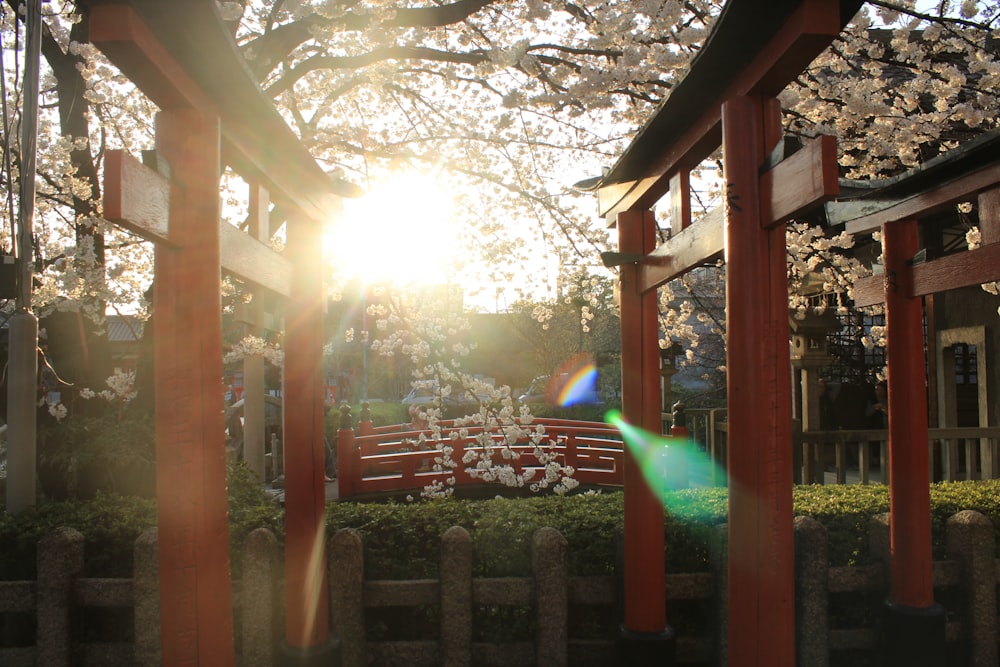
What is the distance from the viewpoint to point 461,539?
3.36 metres

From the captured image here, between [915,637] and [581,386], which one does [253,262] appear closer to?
[915,637]

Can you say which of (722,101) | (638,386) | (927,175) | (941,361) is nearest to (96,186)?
(638,386)

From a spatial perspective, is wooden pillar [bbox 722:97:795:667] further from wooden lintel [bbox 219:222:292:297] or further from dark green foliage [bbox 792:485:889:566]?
dark green foliage [bbox 792:485:889:566]

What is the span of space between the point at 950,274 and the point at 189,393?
11.9ft

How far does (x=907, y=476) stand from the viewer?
3621 millimetres

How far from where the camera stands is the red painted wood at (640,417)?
3.35 metres

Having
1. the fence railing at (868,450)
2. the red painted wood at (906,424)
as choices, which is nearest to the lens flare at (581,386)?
the fence railing at (868,450)

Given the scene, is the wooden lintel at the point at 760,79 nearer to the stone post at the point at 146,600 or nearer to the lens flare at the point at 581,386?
the stone post at the point at 146,600

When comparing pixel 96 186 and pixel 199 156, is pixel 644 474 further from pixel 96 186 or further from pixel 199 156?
pixel 96 186

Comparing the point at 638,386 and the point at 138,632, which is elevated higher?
the point at 638,386

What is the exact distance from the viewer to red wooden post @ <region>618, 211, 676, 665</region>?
11.0 ft

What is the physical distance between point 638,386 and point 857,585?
165cm

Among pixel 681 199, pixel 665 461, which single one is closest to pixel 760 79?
pixel 681 199

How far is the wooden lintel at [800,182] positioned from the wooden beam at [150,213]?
75.8 inches
